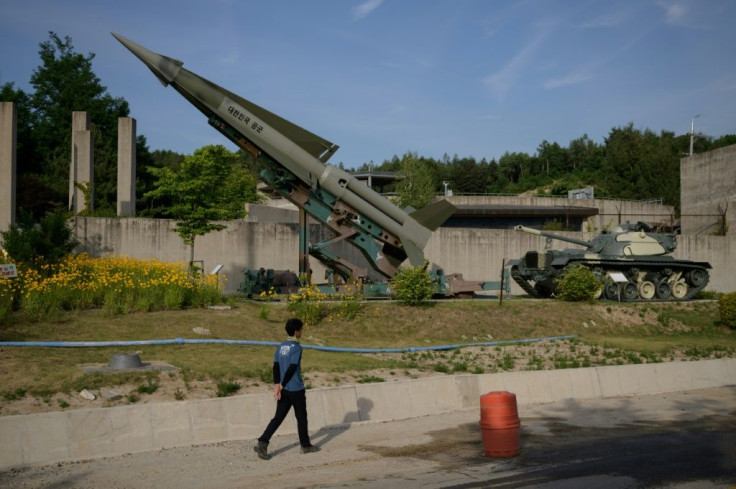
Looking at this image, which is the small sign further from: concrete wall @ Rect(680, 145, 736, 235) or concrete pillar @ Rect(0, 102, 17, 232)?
concrete wall @ Rect(680, 145, 736, 235)

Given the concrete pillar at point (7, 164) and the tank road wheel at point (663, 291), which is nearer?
the concrete pillar at point (7, 164)

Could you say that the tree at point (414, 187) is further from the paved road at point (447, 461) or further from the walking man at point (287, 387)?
the walking man at point (287, 387)

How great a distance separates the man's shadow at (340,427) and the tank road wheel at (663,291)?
1920 cm

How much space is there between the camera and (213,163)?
28.2 metres

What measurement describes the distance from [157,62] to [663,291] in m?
19.4

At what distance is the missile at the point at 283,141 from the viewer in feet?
72.5

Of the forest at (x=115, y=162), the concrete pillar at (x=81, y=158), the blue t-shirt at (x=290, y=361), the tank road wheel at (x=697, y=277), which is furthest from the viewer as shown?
the forest at (x=115, y=162)

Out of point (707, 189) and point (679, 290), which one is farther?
point (707, 189)

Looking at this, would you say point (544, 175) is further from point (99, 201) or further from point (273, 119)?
point (273, 119)

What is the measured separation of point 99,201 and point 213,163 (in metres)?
22.0

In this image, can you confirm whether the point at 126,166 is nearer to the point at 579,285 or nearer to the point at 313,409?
the point at 579,285

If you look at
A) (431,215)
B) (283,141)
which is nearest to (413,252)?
(431,215)

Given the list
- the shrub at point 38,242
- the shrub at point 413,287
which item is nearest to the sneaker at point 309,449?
the shrub at point 38,242

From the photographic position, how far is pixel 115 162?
51.5 metres
